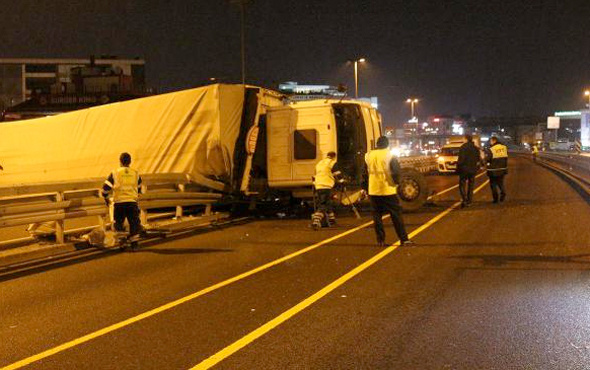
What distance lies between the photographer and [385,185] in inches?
396

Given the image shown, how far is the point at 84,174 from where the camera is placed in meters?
16.3

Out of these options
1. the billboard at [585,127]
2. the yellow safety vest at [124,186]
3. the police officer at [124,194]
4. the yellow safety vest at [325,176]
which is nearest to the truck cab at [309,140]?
the yellow safety vest at [325,176]

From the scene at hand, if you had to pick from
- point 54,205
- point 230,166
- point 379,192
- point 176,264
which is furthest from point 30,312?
point 230,166

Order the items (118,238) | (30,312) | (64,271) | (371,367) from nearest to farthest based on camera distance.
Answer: (371,367) < (30,312) < (64,271) < (118,238)

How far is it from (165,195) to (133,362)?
315 inches

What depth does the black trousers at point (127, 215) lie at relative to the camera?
10.6 metres

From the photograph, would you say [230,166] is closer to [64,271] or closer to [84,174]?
[84,174]

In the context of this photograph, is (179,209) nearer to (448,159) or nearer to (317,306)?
(317,306)

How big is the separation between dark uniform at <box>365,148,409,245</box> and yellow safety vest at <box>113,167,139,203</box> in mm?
3926

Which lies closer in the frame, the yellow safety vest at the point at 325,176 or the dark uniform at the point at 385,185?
the dark uniform at the point at 385,185

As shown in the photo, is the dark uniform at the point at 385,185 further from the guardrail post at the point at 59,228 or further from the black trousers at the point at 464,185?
the black trousers at the point at 464,185

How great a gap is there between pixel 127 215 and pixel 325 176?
13.3 feet

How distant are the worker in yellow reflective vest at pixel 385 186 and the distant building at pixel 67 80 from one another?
58349 mm

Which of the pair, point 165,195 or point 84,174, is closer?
point 165,195
